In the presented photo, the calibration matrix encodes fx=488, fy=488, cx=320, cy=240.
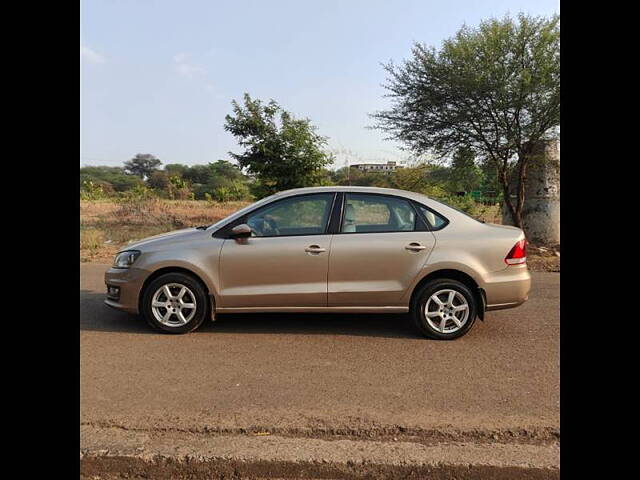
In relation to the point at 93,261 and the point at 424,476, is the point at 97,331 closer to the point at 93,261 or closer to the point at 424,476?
the point at 424,476

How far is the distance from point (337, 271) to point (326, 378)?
1290mm

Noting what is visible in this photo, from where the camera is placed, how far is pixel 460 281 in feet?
16.8

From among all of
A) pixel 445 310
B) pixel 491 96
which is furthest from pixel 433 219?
pixel 491 96

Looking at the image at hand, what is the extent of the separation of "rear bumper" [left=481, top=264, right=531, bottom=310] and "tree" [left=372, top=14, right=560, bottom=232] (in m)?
7.10

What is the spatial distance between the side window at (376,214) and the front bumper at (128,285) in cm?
220

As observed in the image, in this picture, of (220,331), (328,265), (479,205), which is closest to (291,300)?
(328,265)

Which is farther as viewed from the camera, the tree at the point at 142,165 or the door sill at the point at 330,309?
the tree at the point at 142,165

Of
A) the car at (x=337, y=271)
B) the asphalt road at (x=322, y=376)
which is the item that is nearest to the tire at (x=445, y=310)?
the car at (x=337, y=271)

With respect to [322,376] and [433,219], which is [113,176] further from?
[322,376]

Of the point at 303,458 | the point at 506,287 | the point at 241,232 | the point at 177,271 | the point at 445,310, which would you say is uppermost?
the point at 241,232

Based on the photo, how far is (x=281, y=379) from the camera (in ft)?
13.1

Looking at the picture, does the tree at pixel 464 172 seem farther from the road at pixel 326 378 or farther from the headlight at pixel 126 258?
the headlight at pixel 126 258

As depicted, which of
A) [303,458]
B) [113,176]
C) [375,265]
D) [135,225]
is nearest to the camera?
[303,458]

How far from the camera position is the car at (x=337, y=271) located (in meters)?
5.01
